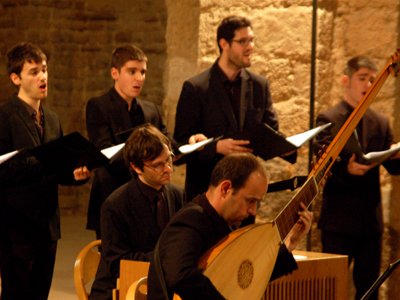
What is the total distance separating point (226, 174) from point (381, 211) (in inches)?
74.5

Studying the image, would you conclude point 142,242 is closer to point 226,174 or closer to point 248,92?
point 226,174

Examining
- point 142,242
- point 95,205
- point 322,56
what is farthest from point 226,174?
point 322,56

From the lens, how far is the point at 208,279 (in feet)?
6.12

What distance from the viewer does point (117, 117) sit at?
3561 mm

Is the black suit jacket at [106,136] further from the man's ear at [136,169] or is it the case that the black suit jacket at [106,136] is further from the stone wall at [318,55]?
the stone wall at [318,55]

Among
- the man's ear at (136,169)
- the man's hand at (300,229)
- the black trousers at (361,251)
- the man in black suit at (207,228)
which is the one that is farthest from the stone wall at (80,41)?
the man in black suit at (207,228)

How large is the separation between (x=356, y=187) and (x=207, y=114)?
41.0 inches

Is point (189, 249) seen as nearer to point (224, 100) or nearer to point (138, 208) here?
point (138, 208)

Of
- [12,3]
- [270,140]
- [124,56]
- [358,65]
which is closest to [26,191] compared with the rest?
[124,56]

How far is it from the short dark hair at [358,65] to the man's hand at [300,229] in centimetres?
165

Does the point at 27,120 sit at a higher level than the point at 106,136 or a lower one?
higher

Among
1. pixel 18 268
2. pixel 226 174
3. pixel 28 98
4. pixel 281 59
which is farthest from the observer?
pixel 281 59

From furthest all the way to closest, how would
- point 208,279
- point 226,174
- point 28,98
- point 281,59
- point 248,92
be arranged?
point 281,59
point 248,92
point 28,98
point 226,174
point 208,279

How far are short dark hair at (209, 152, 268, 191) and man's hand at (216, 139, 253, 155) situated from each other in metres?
0.95
